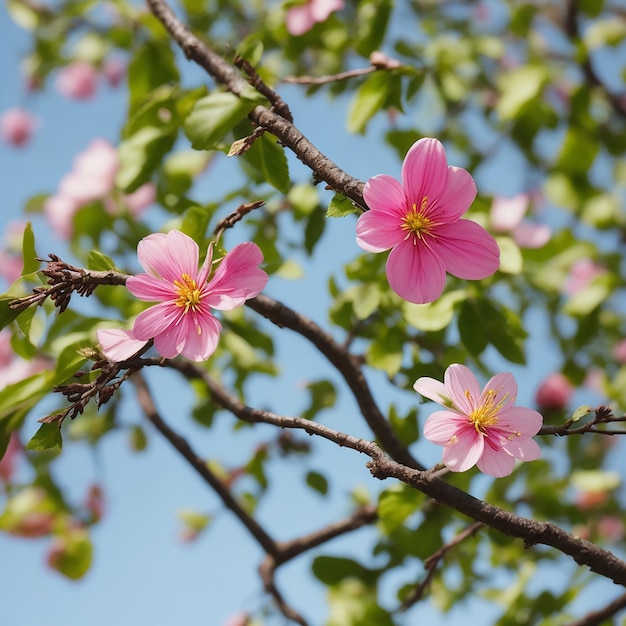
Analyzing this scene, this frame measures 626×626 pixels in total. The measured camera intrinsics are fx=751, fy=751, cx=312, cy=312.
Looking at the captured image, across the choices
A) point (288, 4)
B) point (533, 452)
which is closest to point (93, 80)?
point (288, 4)

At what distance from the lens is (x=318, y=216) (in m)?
1.03

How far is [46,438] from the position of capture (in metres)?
0.57

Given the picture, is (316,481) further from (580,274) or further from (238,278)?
(580,274)

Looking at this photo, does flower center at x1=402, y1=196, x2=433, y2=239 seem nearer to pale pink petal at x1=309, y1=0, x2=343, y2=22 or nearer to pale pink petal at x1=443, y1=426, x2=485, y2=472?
pale pink petal at x1=443, y1=426, x2=485, y2=472

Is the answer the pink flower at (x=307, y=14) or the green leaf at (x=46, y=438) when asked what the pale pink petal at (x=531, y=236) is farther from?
the green leaf at (x=46, y=438)

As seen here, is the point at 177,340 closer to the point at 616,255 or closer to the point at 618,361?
the point at 616,255

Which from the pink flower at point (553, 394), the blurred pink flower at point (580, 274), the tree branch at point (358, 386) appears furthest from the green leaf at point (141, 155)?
the pink flower at point (553, 394)

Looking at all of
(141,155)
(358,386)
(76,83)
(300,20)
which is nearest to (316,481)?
(358,386)

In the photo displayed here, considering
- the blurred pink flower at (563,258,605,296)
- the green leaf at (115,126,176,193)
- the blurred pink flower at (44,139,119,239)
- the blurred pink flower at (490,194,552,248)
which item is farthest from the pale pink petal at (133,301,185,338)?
the blurred pink flower at (563,258,605,296)

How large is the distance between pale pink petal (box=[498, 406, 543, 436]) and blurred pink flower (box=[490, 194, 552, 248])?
1.93ft

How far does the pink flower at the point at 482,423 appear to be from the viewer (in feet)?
1.82

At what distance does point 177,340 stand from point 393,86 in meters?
0.51

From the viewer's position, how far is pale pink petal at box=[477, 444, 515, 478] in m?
0.56

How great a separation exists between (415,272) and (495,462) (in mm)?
155
